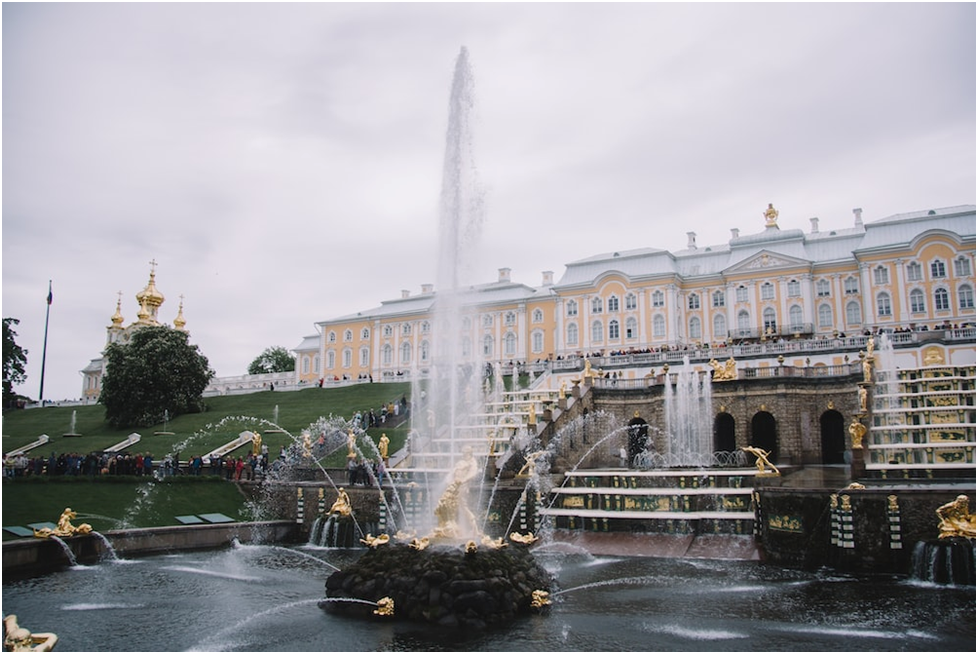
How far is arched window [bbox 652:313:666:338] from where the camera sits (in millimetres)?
61938

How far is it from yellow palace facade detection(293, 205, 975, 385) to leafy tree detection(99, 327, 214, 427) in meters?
14.0

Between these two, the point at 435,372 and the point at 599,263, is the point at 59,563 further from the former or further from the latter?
the point at 599,263

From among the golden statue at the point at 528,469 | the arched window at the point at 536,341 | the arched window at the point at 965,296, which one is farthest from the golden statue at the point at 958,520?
the arched window at the point at 536,341

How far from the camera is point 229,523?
2512 centimetres

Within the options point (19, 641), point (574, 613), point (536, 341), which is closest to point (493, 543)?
point (574, 613)

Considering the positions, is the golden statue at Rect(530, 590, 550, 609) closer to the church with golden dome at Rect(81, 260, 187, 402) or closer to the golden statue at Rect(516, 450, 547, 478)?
the golden statue at Rect(516, 450, 547, 478)

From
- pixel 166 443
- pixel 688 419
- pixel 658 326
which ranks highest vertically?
A: pixel 658 326

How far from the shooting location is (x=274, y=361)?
107750mm

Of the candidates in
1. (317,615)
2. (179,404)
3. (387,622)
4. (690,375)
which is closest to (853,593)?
(387,622)

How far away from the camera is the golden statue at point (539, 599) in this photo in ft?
47.0

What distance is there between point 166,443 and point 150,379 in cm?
1084

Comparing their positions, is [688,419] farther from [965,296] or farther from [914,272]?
[965,296]

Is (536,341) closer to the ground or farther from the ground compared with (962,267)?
closer to the ground

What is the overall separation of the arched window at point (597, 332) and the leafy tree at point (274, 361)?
5521 centimetres
